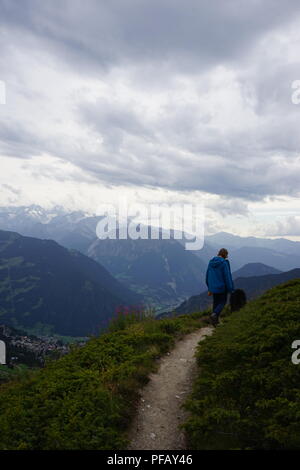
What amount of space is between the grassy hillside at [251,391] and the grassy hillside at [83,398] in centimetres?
175

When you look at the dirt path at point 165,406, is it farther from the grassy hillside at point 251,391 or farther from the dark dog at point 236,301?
the dark dog at point 236,301

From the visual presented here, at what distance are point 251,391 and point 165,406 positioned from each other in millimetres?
2251

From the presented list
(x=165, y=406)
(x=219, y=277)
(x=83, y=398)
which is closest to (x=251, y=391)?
(x=165, y=406)

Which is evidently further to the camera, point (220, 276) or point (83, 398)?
point (220, 276)

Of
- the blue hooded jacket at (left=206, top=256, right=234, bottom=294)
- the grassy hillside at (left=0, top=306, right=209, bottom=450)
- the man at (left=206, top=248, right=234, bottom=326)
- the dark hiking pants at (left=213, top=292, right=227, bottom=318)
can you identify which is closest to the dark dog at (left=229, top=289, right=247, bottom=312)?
the dark hiking pants at (left=213, top=292, right=227, bottom=318)

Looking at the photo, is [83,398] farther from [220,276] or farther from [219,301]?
[219,301]

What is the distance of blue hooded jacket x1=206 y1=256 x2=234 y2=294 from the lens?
13594 mm

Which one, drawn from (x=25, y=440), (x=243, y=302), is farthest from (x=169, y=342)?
(x=25, y=440)

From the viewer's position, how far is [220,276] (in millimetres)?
13688

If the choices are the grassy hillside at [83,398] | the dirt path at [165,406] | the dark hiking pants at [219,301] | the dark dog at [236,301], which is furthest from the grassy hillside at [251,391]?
the dark dog at [236,301]

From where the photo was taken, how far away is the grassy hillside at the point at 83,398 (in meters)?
6.26

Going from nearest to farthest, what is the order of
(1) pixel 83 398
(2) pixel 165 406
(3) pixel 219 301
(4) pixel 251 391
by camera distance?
(4) pixel 251 391 → (1) pixel 83 398 → (2) pixel 165 406 → (3) pixel 219 301
